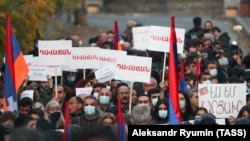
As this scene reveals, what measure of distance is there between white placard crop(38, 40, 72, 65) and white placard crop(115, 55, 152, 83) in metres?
1.24

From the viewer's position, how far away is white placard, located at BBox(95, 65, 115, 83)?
16.3 metres

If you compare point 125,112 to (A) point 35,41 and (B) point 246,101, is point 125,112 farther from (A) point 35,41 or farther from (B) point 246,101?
(A) point 35,41

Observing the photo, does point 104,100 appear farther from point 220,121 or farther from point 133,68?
point 220,121

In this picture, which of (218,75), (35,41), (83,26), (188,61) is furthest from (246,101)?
(83,26)

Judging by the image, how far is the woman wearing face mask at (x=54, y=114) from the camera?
529 inches

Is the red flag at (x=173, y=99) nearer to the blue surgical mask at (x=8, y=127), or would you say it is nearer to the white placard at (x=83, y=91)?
the blue surgical mask at (x=8, y=127)

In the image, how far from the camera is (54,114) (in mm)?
13500

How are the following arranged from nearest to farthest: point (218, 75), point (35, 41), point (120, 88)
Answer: point (120, 88), point (218, 75), point (35, 41)

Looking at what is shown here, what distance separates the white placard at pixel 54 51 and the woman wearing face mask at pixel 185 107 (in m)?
2.72

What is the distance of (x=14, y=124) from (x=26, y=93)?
2.83 meters

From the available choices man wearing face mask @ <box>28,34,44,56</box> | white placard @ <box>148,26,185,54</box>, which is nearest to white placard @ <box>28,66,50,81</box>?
white placard @ <box>148,26,185,54</box>

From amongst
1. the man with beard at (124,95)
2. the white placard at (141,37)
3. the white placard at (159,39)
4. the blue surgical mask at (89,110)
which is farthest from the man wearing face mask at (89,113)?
the white placard at (141,37)

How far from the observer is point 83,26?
117 feet

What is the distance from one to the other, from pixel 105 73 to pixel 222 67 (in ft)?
9.14
